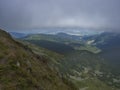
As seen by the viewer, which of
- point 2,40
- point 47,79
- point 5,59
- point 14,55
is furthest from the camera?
point 2,40

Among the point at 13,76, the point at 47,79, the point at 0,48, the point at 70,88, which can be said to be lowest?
the point at 70,88

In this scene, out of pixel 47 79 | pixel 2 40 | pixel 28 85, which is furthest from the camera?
pixel 2 40

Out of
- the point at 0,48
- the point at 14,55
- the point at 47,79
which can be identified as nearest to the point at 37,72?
the point at 47,79

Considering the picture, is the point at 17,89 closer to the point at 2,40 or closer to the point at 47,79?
the point at 47,79

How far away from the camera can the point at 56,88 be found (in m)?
81.8

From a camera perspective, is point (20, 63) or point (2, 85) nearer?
point (2, 85)

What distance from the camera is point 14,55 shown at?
253 ft

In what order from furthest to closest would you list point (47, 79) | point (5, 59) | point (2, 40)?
point (2, 40)
point (47, 79)
point (5, 59)

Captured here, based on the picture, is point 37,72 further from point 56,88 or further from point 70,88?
point 70,88

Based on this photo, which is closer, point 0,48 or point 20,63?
point 20,63

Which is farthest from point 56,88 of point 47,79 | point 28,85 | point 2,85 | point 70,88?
point 2,85

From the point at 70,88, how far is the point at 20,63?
27.9 meters

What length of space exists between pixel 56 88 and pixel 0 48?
24.0m

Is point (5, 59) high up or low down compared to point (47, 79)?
up
